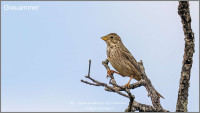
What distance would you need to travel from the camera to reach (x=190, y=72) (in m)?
6.63

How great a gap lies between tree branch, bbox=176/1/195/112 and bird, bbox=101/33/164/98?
293cm

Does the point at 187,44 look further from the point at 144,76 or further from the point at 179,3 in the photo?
the point at 144,76

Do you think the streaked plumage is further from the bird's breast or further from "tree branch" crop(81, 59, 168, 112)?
"tree branch" crop(81, 59, 168, 112)

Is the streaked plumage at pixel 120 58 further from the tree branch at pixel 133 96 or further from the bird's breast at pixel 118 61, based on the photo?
the tree branch at pixel 133 96

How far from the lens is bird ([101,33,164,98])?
32.8 ft

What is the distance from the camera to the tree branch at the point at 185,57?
6.11m

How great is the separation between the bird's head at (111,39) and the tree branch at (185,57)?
178 inches

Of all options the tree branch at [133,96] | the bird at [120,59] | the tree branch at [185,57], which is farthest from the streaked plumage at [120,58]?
the tree branch at [185,57]

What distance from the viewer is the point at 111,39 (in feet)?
36.1

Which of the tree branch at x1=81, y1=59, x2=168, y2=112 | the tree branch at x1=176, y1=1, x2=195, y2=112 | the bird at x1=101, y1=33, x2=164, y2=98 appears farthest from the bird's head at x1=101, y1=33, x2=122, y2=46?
the tree branch at x1=176, y1=1, x2=195, y2=112

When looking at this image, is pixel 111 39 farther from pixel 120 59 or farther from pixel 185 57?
pixel 185 57

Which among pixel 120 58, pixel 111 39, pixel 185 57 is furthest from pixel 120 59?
pixel 185 57

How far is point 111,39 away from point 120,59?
0.98 metres

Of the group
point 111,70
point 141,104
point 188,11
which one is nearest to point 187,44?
point 188,11
